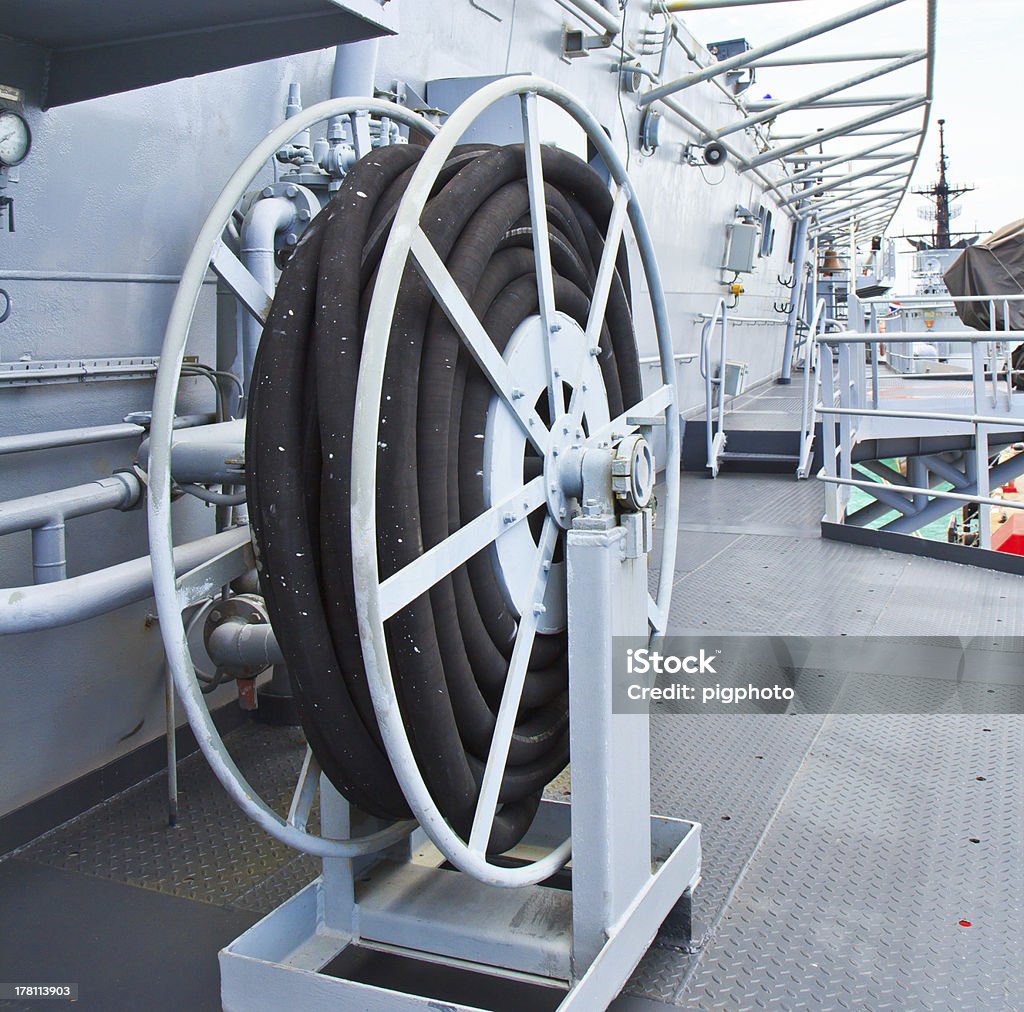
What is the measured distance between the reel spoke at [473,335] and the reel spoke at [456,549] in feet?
0.37

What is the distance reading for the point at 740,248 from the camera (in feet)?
39.5

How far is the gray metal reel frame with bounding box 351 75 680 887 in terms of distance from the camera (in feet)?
5.06

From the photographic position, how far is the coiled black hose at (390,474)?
5.84ft

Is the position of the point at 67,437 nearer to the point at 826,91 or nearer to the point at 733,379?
the point at 733,379

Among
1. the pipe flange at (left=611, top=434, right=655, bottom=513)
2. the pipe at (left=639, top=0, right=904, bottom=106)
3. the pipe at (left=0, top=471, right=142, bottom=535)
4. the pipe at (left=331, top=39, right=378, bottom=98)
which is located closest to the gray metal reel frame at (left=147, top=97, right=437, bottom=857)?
the pipe at (left=0, top=471, right=142, bottom=535)

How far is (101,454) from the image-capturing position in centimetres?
317

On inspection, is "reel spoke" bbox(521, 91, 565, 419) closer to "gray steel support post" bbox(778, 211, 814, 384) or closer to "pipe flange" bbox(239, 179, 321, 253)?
"pipe flange" bbox(239, 179, 321, 253)

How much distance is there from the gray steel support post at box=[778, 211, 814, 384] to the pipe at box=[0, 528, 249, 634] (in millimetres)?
13049

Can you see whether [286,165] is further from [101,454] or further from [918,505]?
[918,505]

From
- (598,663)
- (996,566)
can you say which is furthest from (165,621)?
(996,566)

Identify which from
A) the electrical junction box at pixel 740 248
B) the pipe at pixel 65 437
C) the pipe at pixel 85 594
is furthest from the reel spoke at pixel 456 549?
the electrical junction box at pixel 740 248

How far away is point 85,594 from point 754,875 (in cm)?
178

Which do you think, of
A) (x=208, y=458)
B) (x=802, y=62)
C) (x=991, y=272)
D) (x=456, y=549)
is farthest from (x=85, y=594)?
(x=991, y=272)

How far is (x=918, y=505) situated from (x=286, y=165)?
776 centimetres
